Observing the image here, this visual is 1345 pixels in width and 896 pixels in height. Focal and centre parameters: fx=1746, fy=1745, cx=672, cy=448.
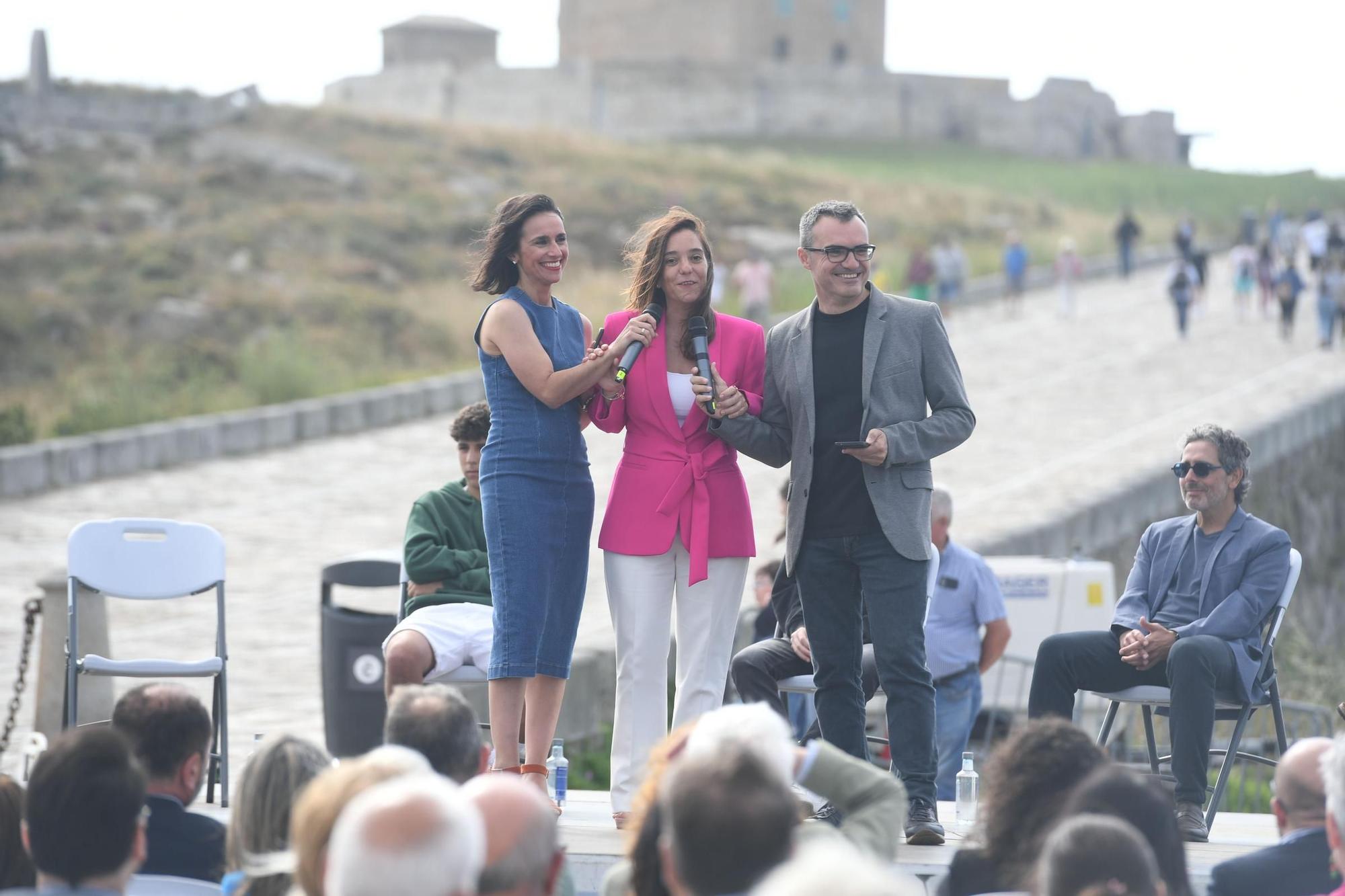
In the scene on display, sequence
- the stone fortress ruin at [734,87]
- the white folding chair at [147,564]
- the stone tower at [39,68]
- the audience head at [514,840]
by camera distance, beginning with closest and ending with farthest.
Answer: the audience head at [514,840]
the white folding chair at [147,564]
the stone tower at [39,68]
the stone fortress ruin at [734,87]

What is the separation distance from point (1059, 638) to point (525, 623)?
74.7 inches

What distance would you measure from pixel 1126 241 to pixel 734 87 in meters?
43.5

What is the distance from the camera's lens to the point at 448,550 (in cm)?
651

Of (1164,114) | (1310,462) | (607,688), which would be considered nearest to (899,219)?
(1310,462)

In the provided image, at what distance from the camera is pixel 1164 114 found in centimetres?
9012

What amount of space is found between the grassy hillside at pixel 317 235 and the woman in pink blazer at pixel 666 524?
14.6 m

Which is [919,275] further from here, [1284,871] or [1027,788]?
[1027,788]

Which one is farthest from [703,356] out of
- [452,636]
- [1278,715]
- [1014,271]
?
[1014,271]

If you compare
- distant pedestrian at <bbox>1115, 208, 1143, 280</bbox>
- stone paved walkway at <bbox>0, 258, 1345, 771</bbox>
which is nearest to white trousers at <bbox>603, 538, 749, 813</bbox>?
stone paved walkway at <bbox>0, 258, 1345, 771</bbox>

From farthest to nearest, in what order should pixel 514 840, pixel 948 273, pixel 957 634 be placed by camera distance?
pixel 948 273, pixel 957 634, pixel 514 840

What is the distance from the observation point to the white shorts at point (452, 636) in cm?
610

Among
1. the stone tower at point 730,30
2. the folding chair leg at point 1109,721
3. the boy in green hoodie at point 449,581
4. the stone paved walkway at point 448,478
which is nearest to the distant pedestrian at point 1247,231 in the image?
the stone paved walkway at point 448,478

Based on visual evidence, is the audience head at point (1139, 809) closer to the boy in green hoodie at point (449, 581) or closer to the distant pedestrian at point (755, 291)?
the boy in green hoodie at point (449, 581)

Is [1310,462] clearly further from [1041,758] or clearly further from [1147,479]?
[1041,758]
